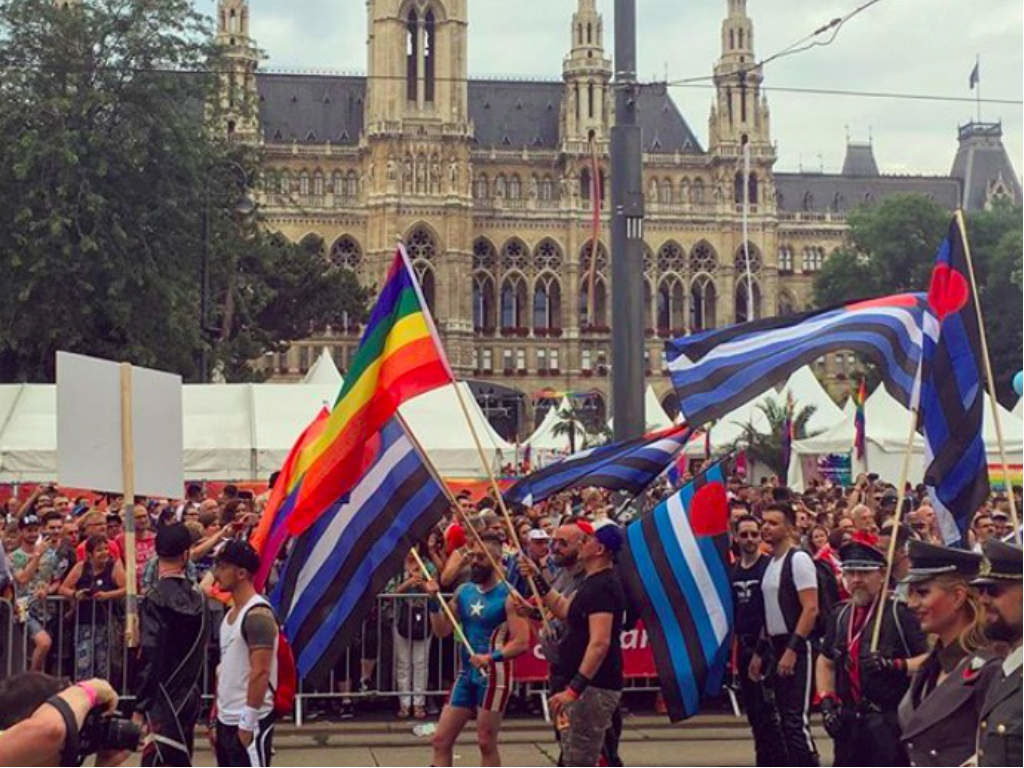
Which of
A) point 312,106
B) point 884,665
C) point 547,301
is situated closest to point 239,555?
point 884,665

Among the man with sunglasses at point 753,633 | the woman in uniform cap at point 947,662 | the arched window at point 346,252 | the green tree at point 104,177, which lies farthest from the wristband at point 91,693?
the arched window at point 346,252

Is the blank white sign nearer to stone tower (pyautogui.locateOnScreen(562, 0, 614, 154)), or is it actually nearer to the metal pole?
the metal pole

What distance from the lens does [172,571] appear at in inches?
280

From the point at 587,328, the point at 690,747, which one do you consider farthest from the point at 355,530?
the point at 587,328

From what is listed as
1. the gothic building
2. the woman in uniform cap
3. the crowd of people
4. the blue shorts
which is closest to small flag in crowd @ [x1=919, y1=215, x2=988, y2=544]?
the crowd of people

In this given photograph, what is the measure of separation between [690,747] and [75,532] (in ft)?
15.6

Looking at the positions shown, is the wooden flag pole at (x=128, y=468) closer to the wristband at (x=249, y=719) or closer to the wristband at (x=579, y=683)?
the wristband at (x=249, y=719)

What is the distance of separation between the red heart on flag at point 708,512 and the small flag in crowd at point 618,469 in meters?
1.23

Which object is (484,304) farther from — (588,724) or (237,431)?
(588,724)

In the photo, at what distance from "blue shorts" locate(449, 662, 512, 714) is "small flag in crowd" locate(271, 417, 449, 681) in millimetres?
628

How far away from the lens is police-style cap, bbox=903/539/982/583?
5359mm

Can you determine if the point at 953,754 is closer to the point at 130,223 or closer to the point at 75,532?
the point at 75,532

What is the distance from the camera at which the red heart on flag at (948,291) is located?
28.0 ft

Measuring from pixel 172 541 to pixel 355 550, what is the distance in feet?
5.82
